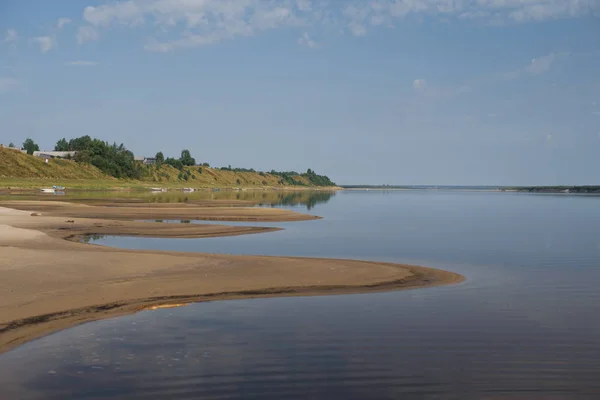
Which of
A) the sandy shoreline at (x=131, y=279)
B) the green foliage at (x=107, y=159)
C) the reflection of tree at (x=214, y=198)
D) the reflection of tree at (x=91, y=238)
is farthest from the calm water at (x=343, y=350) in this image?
the green foliage at (x=107, y=159)

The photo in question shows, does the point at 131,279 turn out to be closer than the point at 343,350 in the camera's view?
No

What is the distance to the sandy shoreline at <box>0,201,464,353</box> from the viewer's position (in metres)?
14.6

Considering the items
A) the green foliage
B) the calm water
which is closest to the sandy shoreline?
the calm water

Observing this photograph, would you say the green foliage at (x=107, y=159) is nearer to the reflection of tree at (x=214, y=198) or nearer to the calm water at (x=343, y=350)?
the reflection of tree at (x=214, y=198)

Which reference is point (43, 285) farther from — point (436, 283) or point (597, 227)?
point (597, 227)

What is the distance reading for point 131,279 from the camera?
1902 cm

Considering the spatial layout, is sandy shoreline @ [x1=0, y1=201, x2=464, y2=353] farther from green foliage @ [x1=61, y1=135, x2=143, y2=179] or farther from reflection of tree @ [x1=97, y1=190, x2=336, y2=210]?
green foliage @ [x1=61, y1=135, x2=143, y2=179]

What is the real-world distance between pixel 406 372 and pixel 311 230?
34212 mm

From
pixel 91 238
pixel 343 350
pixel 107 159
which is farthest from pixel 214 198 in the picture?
pixel 343 350

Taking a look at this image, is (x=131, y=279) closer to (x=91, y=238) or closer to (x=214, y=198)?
(x=91, y=238)

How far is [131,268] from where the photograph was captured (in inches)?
831

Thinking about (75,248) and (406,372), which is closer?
(406,372)

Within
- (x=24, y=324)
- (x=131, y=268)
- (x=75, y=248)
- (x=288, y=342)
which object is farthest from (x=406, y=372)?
(x=75, y=248)

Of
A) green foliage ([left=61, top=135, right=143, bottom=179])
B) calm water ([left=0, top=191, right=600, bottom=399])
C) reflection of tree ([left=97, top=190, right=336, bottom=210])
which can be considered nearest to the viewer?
calm water ([left=0, top=191, right=600, bottom=399])
